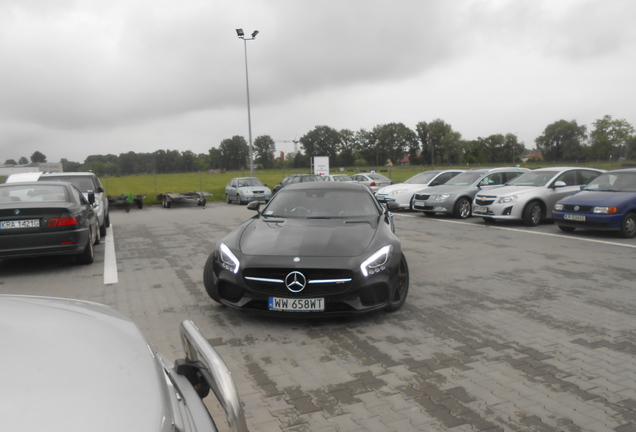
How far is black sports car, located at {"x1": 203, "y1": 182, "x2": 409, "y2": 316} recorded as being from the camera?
4660mm

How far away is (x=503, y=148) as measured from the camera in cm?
10862

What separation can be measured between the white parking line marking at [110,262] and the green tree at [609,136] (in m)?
95.8

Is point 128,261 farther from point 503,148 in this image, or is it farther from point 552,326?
point 503,148

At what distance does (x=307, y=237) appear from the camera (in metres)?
5.24

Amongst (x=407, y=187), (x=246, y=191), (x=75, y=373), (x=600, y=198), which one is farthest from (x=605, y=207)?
(x=246, y=191)

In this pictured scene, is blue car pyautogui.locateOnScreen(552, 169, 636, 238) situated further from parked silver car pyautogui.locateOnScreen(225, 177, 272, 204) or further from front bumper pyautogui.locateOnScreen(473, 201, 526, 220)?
parked silver car pyautogui.locateOnScreen(225, 177, 272, 204)

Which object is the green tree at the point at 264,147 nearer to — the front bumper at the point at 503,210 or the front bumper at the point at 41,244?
the front bumper at the point at 503,210

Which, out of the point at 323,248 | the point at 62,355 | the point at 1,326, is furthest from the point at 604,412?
the point at 1,326

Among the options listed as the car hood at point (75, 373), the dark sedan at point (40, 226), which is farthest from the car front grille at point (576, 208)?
the car hood at point (75, 373)

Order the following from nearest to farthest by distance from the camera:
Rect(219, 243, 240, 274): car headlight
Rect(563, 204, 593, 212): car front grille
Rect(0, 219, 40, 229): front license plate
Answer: Rect(219, 243, 240, 274): car headlight, Rect(0, 219, 40, 229): front license plate, Rect(563, 204, 593, 212): car front grille

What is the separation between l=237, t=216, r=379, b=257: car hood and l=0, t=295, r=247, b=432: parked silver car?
2666 mm

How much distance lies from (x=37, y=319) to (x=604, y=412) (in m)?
3.28

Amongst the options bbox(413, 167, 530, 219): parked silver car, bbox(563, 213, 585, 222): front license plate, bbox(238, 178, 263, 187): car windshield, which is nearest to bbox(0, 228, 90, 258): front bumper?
bbox(563, 213, 585, 222): front license plate

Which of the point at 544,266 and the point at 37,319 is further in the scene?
the point at 544,266
